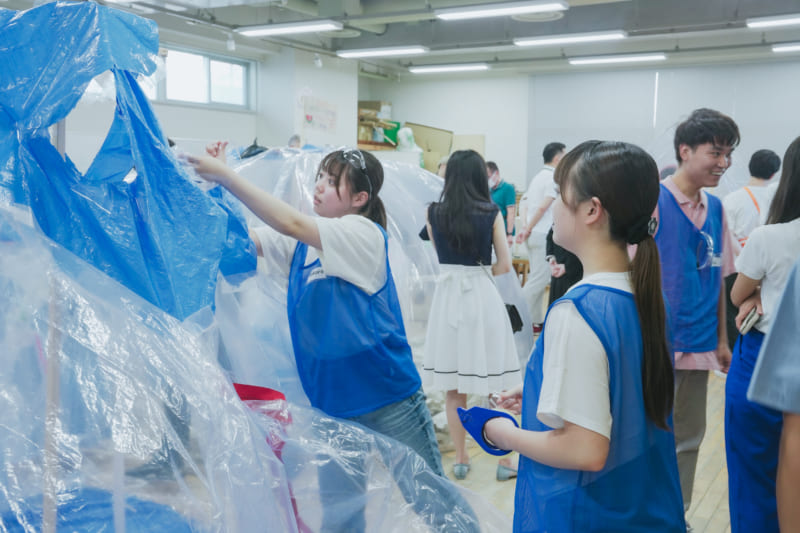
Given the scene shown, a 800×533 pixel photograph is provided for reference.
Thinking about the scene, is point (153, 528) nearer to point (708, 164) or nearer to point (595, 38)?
point (708, 164)

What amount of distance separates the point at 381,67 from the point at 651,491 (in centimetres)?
979

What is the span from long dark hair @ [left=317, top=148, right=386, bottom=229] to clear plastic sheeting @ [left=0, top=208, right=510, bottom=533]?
78cm

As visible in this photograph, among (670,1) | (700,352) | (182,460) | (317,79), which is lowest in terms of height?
(700,352)

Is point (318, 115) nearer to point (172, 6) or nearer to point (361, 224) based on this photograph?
point (172, 6)

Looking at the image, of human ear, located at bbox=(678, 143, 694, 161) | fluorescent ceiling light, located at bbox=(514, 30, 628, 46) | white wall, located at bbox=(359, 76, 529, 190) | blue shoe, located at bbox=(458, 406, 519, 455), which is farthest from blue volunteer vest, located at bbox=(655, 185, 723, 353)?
white wall, located at bbox=(359, 76, 529, 190)

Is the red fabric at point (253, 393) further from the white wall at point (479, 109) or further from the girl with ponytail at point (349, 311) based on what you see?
the white wall at point (479, 109)

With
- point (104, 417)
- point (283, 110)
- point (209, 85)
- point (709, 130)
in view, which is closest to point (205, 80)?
point (209, 85)

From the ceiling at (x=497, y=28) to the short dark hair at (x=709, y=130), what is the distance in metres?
4.47

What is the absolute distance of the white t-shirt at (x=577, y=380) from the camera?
0.97 metres

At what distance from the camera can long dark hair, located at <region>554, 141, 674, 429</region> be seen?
1024 millimetres

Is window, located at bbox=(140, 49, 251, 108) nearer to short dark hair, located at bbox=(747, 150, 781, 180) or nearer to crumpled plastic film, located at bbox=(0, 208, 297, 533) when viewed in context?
short dark hair, located at bbox=(747, 150, 781, 180)

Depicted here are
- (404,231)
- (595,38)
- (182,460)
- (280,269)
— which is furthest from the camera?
(595,38)

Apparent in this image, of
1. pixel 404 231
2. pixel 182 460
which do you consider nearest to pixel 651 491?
pixel 182 460

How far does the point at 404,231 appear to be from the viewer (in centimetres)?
304
